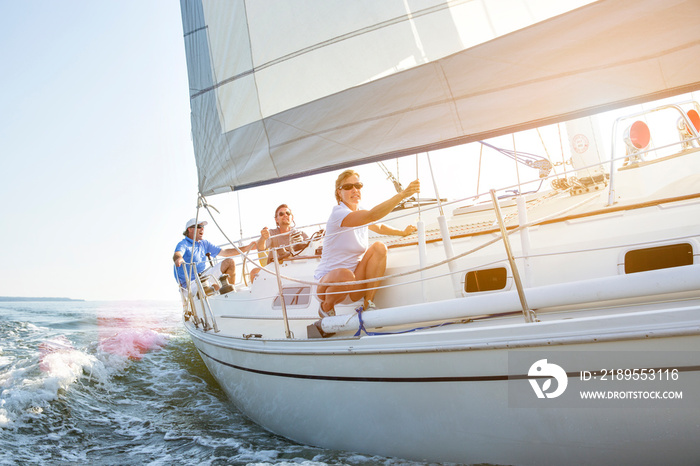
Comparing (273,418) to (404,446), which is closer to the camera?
(404,446)

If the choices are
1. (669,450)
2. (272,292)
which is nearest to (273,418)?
(272,292)

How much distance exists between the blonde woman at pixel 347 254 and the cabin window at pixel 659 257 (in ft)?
5.17

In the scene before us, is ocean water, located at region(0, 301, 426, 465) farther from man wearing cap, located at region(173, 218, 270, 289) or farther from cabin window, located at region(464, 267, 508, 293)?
man wearing cap, located at region(173, 218, 270, 289)

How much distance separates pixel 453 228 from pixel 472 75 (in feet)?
4.92

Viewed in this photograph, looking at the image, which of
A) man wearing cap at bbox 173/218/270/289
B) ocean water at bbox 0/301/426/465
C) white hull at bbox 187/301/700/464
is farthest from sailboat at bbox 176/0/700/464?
man wearing cap at bbox 173/218/270/289

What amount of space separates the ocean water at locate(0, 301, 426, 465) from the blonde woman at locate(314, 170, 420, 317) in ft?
3.50

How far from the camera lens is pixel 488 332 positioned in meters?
2.29

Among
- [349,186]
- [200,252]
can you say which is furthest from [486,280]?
[200,252]

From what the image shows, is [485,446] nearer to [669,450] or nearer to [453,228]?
[669,450]

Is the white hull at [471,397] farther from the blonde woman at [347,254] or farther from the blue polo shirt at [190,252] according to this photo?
the blue polo shirt at [190,252]

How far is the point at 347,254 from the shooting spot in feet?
11.4

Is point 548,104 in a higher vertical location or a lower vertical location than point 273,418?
higher

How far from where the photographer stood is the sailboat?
209cm

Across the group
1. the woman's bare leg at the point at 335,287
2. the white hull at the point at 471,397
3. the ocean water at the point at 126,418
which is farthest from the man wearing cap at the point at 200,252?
the white hull at the point at 471,397
